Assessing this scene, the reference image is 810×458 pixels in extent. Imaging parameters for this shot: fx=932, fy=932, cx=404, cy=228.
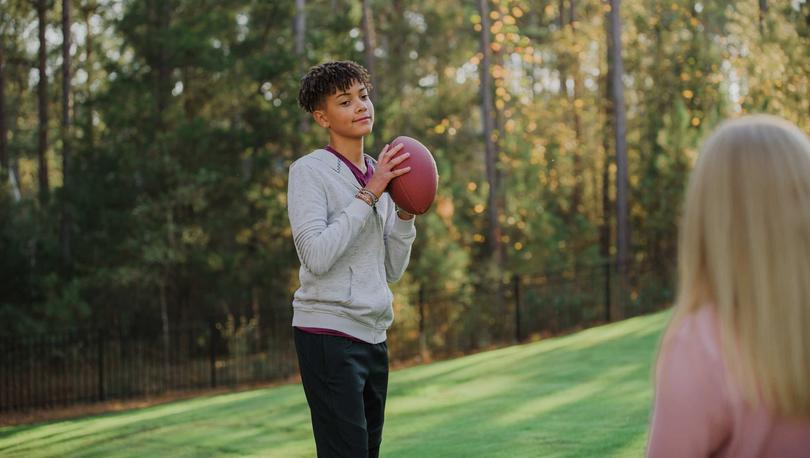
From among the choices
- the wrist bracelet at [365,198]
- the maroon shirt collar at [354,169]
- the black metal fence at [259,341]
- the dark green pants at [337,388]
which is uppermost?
the maroon shirt collar at [354,169]

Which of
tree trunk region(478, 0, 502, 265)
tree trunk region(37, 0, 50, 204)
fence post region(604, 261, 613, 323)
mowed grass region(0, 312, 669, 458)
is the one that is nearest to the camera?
mowed grass region(0, 312, 669, 458)

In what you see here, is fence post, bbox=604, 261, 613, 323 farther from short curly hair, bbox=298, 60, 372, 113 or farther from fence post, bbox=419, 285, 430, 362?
short curly hair, bbox=298, 60, 372, 113

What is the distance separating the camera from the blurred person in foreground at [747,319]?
163 cm

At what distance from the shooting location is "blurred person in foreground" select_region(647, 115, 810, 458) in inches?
64.4

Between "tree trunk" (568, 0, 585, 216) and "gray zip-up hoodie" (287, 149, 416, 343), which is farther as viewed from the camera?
"tree trunk" (568, 0, 585, 216)

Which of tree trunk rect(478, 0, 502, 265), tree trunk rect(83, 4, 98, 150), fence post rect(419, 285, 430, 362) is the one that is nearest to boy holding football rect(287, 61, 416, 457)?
fence post rect(419, 285, 430, 362)

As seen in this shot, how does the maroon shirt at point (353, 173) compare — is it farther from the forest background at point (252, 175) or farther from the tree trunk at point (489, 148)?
the tree trunk at point (489, 148)

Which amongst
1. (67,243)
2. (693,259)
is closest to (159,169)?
(67,243)

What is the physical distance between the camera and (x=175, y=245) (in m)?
16.1

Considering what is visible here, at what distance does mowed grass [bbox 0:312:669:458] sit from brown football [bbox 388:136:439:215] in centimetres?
323

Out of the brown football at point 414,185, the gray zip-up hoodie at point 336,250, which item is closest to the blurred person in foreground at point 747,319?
the gray zip-up hoodie at point 336,250

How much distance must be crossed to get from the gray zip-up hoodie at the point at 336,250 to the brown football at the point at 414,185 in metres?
0.09

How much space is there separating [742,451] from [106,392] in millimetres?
13814

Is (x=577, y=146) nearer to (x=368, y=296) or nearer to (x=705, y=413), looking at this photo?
(x=368, y=296)
